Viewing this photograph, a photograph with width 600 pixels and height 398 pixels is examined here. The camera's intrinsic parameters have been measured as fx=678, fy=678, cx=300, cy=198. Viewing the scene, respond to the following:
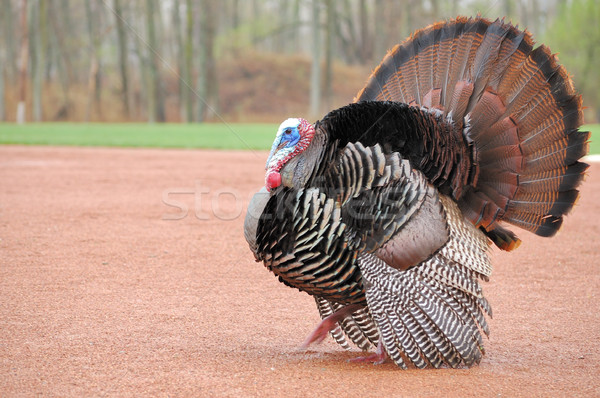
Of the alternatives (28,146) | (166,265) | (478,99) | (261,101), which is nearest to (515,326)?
(478,99)

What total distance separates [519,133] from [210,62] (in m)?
42.7

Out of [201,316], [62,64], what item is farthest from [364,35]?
[201,316]

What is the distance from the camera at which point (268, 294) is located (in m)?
6.12

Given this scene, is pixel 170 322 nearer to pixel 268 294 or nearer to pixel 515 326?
pixel 268 294

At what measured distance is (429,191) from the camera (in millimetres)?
4324

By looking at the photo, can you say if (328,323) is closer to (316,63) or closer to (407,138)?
(407,138)

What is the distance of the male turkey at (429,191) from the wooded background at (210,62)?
113 ft

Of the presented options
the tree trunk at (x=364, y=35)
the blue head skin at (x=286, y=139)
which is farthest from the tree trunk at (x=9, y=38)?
the blue head skin at (x=286, y=139)

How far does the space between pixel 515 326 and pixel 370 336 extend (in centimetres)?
134

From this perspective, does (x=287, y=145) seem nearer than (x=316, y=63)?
Yes

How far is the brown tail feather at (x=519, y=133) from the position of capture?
181 inches

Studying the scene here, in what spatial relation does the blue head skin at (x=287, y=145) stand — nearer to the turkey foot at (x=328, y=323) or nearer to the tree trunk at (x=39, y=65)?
the turkey foot at (x=328, y=323)

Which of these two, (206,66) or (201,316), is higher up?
(201,316)

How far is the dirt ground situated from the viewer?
13.0 feet
